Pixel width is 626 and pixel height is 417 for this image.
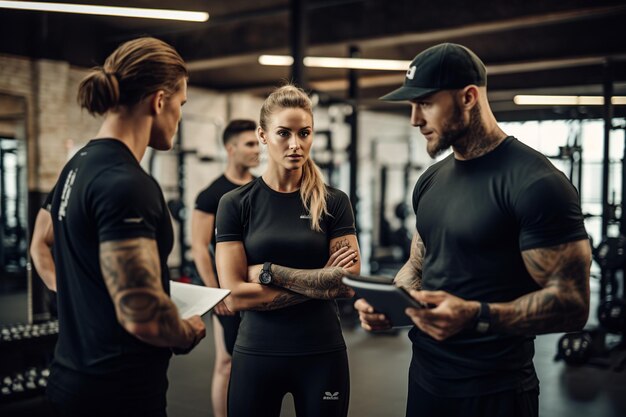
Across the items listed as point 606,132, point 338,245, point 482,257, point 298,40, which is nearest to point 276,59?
point 298,40

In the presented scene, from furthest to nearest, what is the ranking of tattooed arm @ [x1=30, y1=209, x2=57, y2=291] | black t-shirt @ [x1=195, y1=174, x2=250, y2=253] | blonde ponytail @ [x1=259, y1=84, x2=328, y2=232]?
black t-shirt @ [x1=195, y1=174, x2=250, y2=253] < tattooed arm @ [x1=30, y1=209, x2=57, y2=291] < blonde ponytail @ [x1=259, y1=84, x2=328, y2=232]

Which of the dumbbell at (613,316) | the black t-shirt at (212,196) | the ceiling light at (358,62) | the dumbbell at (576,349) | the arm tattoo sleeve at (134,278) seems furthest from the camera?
the ceiling light at (358,62)

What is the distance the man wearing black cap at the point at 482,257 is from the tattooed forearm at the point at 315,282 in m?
0.34

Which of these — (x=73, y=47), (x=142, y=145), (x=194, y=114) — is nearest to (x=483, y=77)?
(x=142, y=145)

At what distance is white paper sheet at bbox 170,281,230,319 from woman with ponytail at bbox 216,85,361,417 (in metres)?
0.37

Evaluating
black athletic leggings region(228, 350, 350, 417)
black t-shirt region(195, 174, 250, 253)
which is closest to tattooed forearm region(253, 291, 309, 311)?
black athletic leggings region(228, 350, 350, 417)

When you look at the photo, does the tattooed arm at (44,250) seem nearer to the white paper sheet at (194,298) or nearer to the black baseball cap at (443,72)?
the white paper sheet at (194,298)

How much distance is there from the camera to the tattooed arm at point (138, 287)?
130 cm

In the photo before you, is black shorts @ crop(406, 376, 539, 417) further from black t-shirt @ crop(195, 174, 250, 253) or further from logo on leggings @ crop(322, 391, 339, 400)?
black t-shirt @ crop(195, 174, 250, 253)

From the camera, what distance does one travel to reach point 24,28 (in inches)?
256

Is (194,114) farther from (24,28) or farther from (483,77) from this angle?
(483,77)

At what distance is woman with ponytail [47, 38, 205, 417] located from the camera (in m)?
1.31

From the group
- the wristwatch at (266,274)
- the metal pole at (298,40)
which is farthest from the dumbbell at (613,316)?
the wristwatch at (266,274)

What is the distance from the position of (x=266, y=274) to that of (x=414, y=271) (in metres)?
0.50
